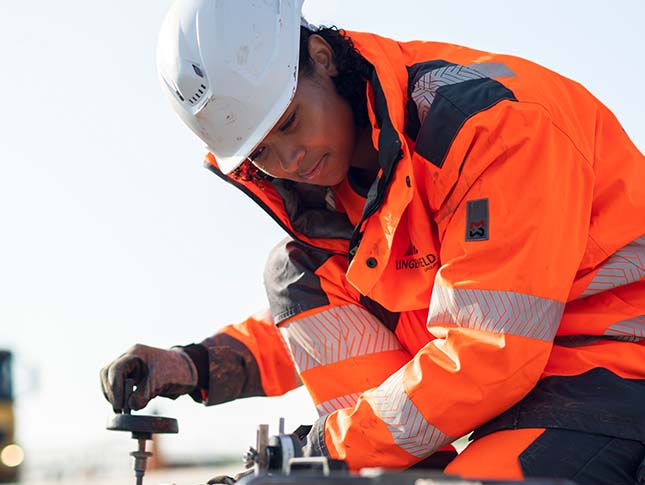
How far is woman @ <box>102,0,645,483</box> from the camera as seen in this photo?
2.98 m

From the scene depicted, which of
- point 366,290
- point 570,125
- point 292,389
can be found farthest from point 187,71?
point 292,389

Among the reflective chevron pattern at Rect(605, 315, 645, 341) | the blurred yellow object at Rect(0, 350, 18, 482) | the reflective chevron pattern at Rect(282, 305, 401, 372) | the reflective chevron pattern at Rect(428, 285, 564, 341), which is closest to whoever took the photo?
the reflective chevron pattern at Rect(428, 285, 564, 341)

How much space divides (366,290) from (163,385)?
113cm

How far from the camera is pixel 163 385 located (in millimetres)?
4098

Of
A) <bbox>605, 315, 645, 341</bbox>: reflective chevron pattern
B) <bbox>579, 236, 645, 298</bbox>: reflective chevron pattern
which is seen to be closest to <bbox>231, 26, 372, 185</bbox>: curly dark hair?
<bbox>579, 236, 645, 298</bbox>: reflective chevron pattern

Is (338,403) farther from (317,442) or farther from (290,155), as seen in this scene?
(290,155)

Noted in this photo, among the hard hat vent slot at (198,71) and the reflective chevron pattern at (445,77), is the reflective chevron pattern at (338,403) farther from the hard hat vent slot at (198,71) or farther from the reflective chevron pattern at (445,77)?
the hard hat vent slot at (198,71)

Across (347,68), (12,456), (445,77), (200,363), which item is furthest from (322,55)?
(12,456)

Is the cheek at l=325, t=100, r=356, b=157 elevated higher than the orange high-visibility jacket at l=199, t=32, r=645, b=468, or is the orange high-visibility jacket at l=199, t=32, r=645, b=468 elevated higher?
the cheek at l=325, t=100, r=356, b=157

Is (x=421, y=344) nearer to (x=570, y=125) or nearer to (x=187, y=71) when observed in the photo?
(x=570, y=125)

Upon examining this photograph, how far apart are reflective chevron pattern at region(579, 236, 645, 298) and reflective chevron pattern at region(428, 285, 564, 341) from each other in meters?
0.21

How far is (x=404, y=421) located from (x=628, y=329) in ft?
2.52

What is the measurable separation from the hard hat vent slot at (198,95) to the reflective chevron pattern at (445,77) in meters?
0.71

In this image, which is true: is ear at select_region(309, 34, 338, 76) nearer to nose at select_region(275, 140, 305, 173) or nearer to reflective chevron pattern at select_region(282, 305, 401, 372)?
nose at select_region(275, 140, 305, 173)
